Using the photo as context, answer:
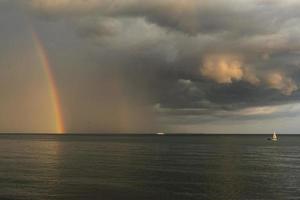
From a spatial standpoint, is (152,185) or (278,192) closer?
(278,192)

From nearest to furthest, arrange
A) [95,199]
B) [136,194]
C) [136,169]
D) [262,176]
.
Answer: [95,199], [136,194], [262,176], [136,169]

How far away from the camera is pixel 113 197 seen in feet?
172

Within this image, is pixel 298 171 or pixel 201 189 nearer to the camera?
pixel 201 189

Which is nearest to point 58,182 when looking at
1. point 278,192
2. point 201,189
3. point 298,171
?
point 201,189

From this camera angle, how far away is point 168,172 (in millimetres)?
81875

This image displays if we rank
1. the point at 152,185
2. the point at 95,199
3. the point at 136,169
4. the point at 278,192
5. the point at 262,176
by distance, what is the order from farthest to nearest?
the point at 136,169
the point at 262,176
the point at 152,185
the point at 278,192
the point at 95,199

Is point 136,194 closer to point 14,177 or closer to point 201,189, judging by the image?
point 201,189

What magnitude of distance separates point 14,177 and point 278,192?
4277 cm

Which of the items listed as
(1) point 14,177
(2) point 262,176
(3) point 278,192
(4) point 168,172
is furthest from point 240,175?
(1) point 14,177

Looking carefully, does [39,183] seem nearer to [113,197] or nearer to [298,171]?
[113,197]

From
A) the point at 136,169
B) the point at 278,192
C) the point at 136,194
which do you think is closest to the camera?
the point at 136,194

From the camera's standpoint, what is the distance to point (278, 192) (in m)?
58.9

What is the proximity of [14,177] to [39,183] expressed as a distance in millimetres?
9749

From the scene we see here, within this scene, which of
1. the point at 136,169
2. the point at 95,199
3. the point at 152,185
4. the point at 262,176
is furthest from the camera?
the point at 136,169
